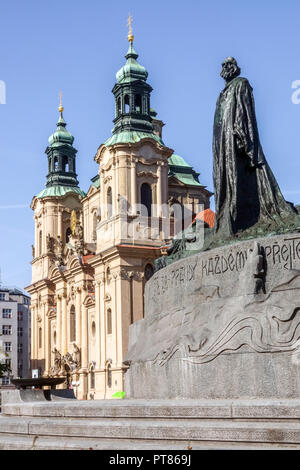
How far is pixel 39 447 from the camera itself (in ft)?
24.9

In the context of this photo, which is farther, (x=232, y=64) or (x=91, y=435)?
(x=232, y=64)

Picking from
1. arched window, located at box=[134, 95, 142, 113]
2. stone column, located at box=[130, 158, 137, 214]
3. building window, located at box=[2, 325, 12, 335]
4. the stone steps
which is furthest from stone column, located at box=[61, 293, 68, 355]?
the stone steps

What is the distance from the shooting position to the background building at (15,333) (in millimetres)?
91250

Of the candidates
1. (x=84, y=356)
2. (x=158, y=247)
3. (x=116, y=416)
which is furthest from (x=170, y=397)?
(x=84, y=356)

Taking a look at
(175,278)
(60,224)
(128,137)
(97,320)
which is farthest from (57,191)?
(175,278)

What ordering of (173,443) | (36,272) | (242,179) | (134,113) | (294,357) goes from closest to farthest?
(173,443) < (294,357) < (242,179) < (134,113) < (36,272)

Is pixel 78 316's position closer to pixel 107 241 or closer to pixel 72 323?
pixel 72 323

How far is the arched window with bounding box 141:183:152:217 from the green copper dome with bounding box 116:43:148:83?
8372 millimetres

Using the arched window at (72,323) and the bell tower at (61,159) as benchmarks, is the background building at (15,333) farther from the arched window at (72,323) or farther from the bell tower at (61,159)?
the arched window at (72,323)

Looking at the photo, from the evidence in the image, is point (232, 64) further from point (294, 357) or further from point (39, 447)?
point (39, 447)

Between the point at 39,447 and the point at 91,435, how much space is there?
0.58 meters

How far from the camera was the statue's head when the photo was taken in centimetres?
1210

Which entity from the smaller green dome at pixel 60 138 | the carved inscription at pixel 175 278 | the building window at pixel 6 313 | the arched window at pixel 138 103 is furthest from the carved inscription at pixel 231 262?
the building window at pixel 6 313

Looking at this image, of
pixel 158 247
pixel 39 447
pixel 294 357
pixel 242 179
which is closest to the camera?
pixel 39 447
